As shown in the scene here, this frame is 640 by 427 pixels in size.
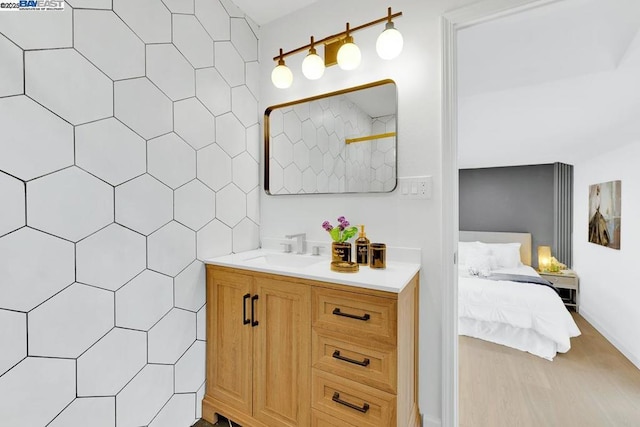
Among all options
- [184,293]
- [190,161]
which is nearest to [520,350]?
[184,293]

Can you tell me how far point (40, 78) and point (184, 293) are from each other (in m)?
1.04

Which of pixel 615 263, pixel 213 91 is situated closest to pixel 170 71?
pixel 213 91

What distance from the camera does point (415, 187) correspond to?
146 centimetres

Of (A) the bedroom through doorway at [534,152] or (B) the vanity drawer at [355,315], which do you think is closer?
(B) the vanity drawer at [355,315]

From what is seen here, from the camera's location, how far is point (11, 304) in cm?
92

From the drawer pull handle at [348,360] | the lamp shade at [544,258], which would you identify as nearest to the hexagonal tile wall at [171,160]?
the drawer pull handle at [348,360]

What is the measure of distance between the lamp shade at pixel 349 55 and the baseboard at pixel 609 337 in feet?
11.0

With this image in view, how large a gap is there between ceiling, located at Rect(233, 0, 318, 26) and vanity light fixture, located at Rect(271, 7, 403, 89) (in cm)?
34

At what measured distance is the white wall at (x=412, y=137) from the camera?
4.62 feet

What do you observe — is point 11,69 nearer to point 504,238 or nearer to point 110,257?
point 110,257

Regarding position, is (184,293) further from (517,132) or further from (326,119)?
(517,132)

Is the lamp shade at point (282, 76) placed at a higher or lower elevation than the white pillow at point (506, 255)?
higher

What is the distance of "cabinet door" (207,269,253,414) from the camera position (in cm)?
138

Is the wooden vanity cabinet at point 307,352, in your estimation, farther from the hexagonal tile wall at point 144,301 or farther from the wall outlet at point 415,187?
the wall outlet at point 415,187
